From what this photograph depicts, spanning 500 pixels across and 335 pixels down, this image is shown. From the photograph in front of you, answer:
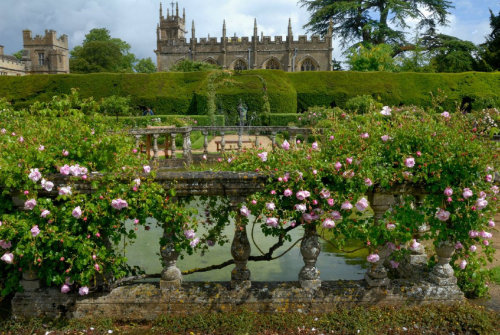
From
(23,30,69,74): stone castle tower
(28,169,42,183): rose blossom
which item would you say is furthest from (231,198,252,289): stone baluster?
(23,30,69,74): stone castle tower

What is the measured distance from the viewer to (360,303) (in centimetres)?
276

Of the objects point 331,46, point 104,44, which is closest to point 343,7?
point 331,46

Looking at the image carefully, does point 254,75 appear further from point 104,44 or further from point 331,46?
point 104,44

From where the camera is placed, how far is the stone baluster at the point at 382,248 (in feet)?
8.96

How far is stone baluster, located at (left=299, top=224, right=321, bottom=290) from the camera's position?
2.75m

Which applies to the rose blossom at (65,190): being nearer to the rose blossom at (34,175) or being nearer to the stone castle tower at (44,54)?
the rose blossom at (34,175)

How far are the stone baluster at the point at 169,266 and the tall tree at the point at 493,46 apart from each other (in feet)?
108

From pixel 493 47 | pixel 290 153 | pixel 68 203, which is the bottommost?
pixel 68 203

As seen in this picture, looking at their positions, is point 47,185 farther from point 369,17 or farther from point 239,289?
point 369,17

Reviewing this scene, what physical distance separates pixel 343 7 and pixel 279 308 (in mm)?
34865

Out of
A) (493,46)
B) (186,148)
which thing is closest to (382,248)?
(186,148)

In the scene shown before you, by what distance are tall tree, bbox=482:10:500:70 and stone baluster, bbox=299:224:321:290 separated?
3240 cm

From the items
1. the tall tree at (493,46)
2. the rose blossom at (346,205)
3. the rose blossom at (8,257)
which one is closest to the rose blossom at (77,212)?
the rose blossom at (8,257)

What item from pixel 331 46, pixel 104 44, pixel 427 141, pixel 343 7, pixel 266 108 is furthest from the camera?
pixel 104 44
